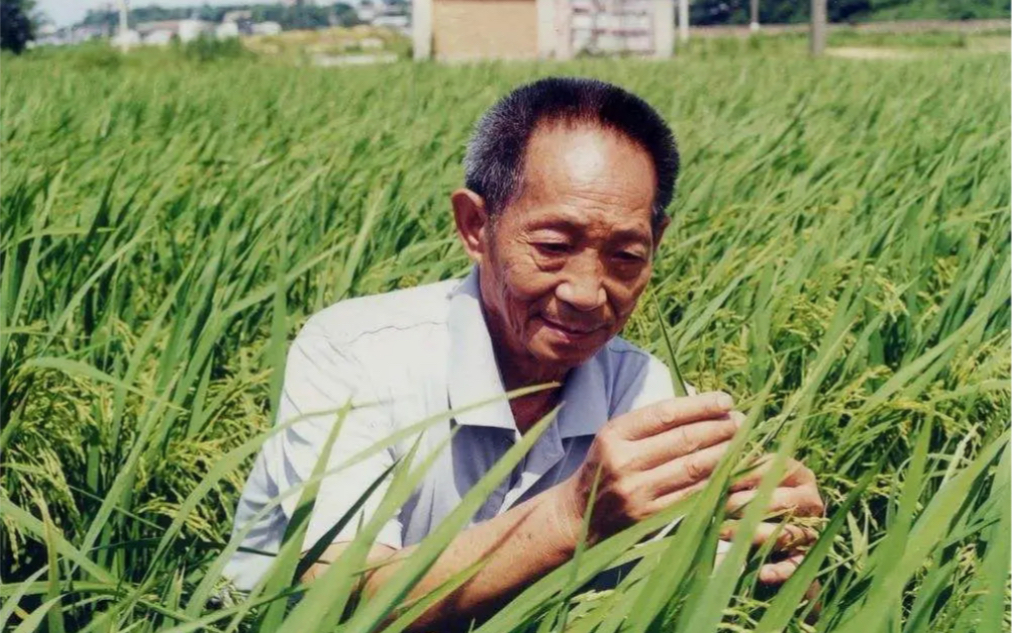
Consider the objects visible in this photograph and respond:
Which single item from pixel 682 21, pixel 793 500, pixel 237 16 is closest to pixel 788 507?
pixel 793 500

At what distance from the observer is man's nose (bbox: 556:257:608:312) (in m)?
1.34

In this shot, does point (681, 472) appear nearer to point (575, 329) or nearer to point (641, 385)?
point (575, 329)

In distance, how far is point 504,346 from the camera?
150 cm

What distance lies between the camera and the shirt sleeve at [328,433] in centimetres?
133

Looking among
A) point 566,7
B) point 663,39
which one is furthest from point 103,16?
point 663,39

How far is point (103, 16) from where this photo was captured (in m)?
4.47

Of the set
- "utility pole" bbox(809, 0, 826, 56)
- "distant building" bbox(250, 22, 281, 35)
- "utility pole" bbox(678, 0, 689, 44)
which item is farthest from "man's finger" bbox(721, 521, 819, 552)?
"utility pole" bbox(678, 0, 689, 44)

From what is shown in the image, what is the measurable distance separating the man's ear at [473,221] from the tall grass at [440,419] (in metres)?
0.21

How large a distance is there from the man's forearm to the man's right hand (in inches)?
1.8

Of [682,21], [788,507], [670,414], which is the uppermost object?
[670,414]

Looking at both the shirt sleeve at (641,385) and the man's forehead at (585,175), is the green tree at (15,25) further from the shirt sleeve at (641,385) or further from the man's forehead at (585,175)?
the man's forehead at (585,175)

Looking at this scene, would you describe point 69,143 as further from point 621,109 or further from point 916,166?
point 621,109

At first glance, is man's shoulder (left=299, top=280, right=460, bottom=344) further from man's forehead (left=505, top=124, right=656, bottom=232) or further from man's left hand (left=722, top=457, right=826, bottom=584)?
man's left hand (left=722, top=457, right=826, bottom=584)

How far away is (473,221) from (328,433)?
0.28 meters
